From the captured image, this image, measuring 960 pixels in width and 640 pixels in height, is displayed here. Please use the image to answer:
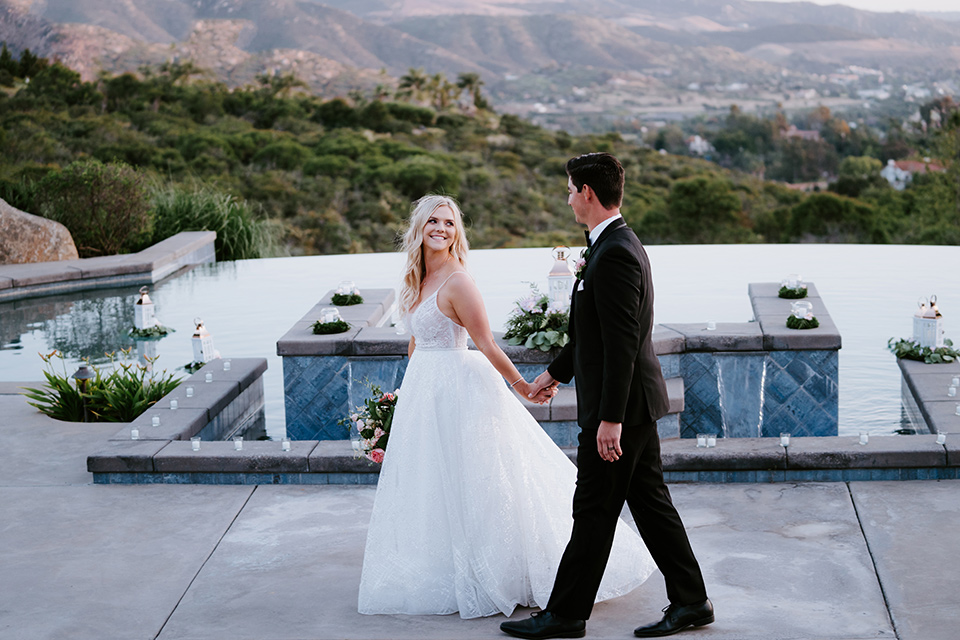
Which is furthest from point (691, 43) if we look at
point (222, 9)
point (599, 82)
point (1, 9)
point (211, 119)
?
point (1, 9)

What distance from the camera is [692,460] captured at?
5457 millimetres

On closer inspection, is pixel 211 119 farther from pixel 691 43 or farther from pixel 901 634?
pixel 901 634

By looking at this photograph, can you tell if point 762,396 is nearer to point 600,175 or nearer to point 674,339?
point 674,339

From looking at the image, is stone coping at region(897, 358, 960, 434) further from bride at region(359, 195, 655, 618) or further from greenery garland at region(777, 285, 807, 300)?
bride at region(359, 195, 655, 618)

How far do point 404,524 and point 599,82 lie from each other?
2237 inches

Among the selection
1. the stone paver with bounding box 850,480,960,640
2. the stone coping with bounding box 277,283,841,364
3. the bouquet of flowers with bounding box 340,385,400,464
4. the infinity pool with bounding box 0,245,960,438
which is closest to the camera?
the stone paver with bounding box 850,480,960,640

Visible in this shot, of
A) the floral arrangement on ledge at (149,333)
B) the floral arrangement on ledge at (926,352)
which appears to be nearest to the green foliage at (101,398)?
the floral arrangement on ledge at (149,333)

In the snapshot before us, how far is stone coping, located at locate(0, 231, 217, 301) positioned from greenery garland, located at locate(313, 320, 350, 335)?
22.0 feet

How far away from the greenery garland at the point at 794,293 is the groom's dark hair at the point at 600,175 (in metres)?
5.14

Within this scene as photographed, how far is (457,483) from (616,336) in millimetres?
979

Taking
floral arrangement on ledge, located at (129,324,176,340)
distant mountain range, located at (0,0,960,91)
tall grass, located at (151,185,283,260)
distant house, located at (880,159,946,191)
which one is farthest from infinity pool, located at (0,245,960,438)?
distant mountain range, located at (0,0,960,91)

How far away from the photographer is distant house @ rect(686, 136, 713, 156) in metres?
46.3

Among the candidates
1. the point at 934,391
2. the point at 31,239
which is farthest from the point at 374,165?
the point at 934,391

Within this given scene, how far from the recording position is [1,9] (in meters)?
52.5
